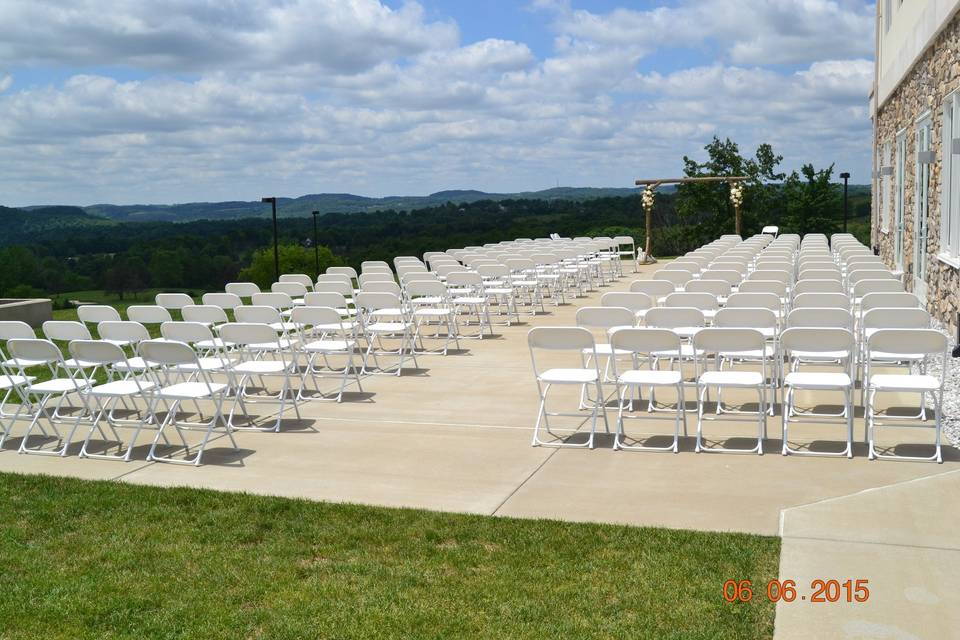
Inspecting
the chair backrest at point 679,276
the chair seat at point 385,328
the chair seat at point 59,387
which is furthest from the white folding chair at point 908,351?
the chair backrest at point 679,276

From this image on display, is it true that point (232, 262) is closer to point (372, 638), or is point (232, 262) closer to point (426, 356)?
point (426, 356)

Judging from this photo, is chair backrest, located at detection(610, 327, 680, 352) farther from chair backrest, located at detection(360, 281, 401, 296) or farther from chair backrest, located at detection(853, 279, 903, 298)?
chair backrest, located at detection(360, 281, 401, 296)

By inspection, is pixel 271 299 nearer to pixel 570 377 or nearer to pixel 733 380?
pixel 570 377

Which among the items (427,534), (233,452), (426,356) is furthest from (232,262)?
(427,534)

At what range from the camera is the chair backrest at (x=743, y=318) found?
7484 millimetres

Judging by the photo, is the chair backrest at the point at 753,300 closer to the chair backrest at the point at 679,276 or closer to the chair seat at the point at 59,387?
the chair backrest at the point at 679,276

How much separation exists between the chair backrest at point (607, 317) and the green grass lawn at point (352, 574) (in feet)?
9.86

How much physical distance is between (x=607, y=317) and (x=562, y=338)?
1119mm

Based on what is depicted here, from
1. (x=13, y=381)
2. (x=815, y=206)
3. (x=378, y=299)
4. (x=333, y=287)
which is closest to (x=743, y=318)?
(x=378, y=299)

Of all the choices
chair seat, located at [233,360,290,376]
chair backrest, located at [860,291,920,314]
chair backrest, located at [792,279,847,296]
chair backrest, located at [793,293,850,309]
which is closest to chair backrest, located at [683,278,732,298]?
chair backrest, located at [792,279,847,296]

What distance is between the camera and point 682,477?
6.00 m

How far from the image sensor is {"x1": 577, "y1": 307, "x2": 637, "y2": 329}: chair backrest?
25.8 feet

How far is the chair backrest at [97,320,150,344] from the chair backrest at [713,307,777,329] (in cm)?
437

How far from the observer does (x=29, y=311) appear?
50.7ft
